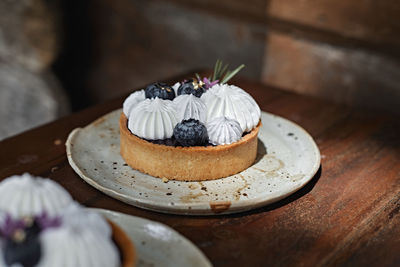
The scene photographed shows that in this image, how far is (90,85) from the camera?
3846mm

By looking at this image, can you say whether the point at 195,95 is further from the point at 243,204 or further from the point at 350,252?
the point at 350,252

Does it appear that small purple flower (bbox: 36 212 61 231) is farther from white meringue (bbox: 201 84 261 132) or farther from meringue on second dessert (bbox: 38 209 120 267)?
white meringue (bbox: 201 84 261 132)

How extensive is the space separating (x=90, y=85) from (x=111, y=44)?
0.43m

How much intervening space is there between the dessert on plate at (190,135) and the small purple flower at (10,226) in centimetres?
55

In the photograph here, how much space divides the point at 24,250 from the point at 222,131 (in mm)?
679

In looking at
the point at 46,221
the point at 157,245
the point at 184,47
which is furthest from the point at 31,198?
the point at 184,47

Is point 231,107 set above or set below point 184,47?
above

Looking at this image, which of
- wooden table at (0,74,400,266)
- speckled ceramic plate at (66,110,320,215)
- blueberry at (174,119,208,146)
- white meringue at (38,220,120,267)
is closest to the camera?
white meringue at (38,220,120,267)

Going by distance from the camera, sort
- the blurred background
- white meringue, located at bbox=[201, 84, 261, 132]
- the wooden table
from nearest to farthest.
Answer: the wooden table < white meringue, located at bbox=[201, 84, 261, 132] < the blurred background

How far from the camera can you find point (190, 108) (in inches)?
55.0

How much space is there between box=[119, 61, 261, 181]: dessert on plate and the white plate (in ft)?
0.97

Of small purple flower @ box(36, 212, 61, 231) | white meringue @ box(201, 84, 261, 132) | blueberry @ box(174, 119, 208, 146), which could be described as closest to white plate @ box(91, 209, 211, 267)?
small purple flower @ box(36, 212, 61, 231)

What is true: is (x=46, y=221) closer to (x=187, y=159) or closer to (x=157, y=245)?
(x=157, y=245)

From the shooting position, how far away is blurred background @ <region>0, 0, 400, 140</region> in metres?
2.44
